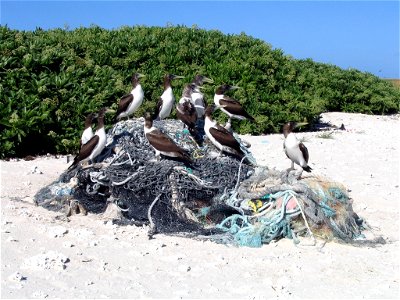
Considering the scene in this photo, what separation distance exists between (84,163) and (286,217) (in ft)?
8.22

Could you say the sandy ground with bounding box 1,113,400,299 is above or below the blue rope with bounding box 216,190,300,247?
below

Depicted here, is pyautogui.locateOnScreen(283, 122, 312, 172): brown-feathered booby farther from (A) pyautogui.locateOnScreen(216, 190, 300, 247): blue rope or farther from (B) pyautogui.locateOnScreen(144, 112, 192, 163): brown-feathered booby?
(B) pyautogui.locateOnScreen(144, 112, 192, 163): brown-feathered booby

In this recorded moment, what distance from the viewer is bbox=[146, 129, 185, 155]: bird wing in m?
6.90

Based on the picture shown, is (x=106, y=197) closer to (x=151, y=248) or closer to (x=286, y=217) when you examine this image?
(x=151, y=248)

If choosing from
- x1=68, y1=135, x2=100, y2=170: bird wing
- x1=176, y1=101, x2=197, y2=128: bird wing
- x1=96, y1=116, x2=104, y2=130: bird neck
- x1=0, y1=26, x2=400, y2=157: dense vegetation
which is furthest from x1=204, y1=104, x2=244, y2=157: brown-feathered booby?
x1=0, y1=26, x2=400, y2=157: dense vegetation

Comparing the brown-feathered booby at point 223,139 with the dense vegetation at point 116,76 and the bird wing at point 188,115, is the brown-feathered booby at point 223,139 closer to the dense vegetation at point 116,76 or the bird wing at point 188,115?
the bird wing at point 188,115

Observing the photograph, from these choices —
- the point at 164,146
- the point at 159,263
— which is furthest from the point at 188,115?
the point at 159,263

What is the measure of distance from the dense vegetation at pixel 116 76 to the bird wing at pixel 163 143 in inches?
114

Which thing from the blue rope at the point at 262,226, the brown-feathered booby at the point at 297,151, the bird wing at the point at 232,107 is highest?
the bird wing at the point at 232,107

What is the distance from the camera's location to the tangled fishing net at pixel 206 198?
6555 millimetres

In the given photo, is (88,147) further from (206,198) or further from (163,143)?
(206,198)

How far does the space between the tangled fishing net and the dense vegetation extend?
2362 mm

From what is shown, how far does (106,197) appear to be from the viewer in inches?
282

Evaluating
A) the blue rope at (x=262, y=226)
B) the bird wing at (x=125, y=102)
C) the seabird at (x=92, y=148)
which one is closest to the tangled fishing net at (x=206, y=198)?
the blue rope at (x=262, y=226)
